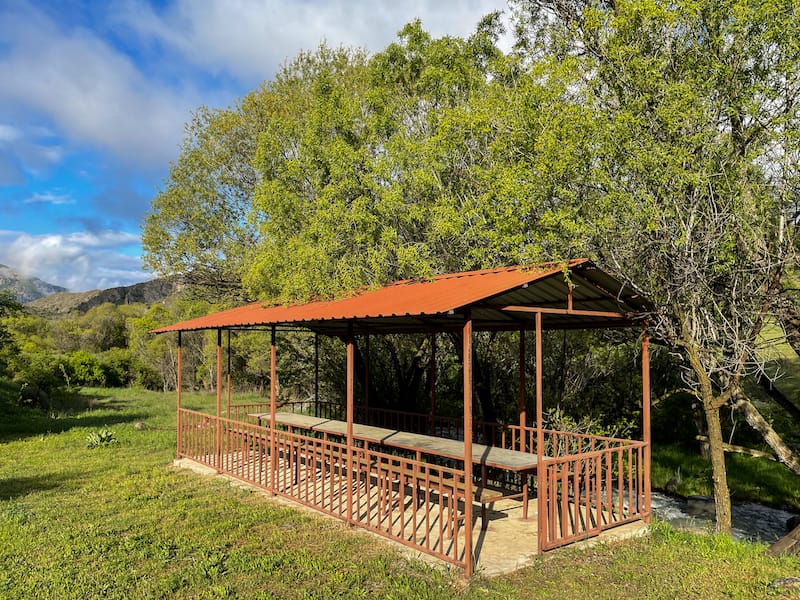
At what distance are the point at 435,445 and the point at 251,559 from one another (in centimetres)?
290

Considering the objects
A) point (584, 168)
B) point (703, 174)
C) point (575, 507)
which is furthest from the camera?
point (584, 168)

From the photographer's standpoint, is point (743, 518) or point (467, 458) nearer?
point (467, 458)

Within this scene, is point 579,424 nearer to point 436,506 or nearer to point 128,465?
Result: point 436,506

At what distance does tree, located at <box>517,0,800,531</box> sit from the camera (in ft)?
24.8

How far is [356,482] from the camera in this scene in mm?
8219

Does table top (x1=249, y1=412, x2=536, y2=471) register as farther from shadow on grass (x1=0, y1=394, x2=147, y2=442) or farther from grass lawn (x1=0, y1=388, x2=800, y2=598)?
shadow on grass (x1=0, y1=394, x2=147, y2=442)

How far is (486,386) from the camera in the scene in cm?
1217

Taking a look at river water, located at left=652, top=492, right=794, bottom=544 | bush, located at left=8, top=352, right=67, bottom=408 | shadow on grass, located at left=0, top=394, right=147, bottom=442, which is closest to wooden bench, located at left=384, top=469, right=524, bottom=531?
river water, located at left=652, top=492, right=794, bottom=544

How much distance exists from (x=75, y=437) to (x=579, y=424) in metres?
12.0

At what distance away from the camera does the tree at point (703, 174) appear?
7.55m

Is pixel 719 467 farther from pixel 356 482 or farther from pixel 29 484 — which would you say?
pixel 29 484

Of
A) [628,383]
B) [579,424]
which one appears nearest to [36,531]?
[579,424]

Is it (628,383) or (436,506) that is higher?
(628,383)

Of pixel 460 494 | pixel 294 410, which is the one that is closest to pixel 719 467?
pixel 460 494
